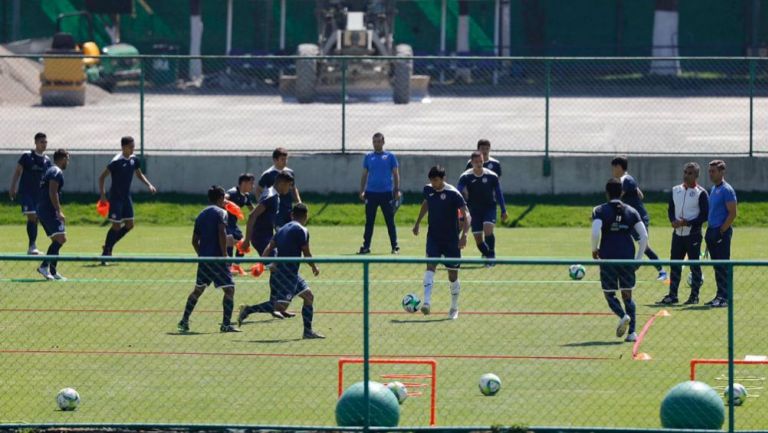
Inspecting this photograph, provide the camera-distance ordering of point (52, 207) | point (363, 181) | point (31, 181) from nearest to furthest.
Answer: point (52, 207) < point (31, 181) < point (363, 181)

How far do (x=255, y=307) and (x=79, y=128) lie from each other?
17638 millimetres

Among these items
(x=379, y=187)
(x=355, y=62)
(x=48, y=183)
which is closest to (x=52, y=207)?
(x=48, y=183)

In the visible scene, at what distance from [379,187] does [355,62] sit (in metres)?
18.2

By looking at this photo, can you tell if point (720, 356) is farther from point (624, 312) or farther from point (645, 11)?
point (645, 11)

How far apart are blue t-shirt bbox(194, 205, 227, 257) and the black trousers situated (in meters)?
5.77

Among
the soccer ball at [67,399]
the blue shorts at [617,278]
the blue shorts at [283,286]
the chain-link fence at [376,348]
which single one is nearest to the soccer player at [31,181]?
the chain-link fence at [376,348]

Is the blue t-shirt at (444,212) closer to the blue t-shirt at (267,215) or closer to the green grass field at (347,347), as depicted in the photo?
the green grass field at (347,347)

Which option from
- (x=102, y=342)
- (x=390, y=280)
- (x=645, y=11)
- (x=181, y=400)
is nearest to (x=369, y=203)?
(x=390, y=280)

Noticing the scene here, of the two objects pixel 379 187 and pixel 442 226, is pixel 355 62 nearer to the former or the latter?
pixel 379 187

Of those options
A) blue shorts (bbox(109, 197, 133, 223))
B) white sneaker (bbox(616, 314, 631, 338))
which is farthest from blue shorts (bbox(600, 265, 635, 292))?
blue shorts (bbox(109, 197, 133, 223))

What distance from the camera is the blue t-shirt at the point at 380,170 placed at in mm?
23469

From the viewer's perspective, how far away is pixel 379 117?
35188 millimetres

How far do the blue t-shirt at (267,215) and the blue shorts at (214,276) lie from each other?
1.89 meters

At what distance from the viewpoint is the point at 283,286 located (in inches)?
666
